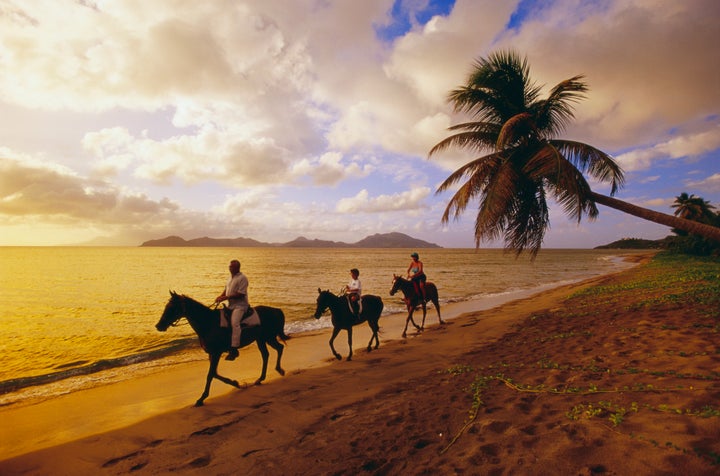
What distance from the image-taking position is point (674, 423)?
3994 millimetres

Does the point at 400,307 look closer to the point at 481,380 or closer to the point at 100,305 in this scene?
the point at 481,380

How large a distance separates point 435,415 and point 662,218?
321 inches

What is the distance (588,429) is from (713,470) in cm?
116

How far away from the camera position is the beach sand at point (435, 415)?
153 inches

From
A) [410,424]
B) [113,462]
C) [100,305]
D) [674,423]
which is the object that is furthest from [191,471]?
[100,305]

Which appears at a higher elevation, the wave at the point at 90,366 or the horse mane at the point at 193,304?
the horse mane at the point at 193,304

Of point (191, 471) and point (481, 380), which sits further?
point (481, 380)

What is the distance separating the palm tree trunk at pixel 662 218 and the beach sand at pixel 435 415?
246 centimetres

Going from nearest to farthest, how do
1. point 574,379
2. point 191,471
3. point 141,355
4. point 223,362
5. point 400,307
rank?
point 191,471, point 574,379, point 223,362, point 141,355, point 400,307

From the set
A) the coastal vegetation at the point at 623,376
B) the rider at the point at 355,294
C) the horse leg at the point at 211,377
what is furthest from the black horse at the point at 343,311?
the coastal vegetation at the point at 623,376

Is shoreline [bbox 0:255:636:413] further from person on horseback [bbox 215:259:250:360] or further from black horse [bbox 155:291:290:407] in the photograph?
person on horseback [bbox 215:259:250:360]

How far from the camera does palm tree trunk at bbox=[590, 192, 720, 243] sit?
785 cm

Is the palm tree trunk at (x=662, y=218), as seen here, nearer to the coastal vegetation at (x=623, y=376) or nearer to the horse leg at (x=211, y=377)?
the coastal vegetation at (x=623, y=376)

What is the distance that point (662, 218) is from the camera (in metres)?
8.29
